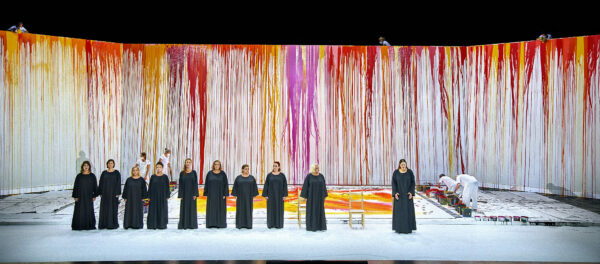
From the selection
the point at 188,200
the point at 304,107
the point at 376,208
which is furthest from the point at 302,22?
the point at 188,200

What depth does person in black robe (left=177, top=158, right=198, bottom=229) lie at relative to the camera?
629 centimetres

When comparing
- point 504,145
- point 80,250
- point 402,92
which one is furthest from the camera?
point 402,92

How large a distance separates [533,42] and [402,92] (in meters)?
2.97

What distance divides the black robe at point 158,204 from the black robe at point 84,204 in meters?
0.80

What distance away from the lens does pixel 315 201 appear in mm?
6293

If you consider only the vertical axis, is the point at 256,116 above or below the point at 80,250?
above

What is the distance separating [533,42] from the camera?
9.57 meters

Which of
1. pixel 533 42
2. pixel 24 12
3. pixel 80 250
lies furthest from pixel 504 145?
pixel 24 12

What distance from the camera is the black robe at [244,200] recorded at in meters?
6.32

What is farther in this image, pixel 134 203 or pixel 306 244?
pixel 134 203

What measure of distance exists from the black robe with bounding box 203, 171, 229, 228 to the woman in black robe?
0.57ft

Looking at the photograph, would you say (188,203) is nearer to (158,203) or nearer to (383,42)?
(158,203)

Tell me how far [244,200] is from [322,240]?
1360 mm

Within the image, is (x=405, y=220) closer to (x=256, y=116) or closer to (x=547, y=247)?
(x=547, y=247)
